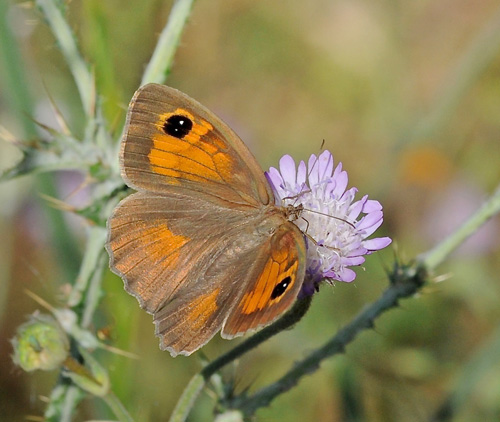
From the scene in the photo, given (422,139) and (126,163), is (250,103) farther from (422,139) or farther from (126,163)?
(126,163)

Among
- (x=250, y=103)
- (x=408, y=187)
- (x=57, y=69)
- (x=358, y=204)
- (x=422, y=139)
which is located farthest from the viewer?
(x=250, y=103)

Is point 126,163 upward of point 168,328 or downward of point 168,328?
upward

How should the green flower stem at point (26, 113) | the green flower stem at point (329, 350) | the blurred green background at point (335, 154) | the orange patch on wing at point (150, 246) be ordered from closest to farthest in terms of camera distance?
1. the orange patch on wing at point (150, 246)
2. the green flower stem at point (329, 350)
3. the green flower stem at point (26, 113)
4. the blurred green background at point (335, 154)

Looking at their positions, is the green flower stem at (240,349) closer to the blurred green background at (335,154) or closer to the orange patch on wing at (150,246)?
the blurred green background at (335,154)

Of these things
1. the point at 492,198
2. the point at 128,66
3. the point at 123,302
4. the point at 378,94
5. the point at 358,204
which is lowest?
the point at 123,302

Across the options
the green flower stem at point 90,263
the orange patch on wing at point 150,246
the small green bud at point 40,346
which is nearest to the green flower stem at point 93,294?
the green flower stem at point 90,263

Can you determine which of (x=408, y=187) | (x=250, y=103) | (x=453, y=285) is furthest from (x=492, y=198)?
(x=250, y=103)
